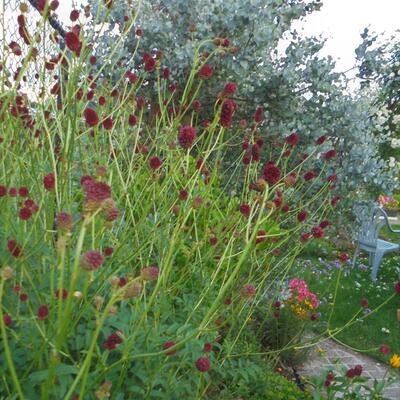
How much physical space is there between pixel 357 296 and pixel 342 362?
2.08 m

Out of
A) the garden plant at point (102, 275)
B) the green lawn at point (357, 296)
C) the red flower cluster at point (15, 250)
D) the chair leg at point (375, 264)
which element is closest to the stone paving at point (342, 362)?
the green lawn at point (357, 296)

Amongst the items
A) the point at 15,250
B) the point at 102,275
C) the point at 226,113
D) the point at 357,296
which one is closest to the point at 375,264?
the point at 357,296

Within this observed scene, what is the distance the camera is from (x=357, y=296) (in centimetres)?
648

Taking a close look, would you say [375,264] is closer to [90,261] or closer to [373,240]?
[373,240]

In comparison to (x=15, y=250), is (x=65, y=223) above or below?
above

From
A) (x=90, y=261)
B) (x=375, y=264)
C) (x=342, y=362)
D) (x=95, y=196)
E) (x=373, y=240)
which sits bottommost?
(x=342, y=362)

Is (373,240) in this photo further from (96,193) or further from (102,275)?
(96,193)

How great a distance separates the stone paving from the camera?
4.13 meters

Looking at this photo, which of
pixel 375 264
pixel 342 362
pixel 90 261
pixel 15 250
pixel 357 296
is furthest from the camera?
pixel 375 264

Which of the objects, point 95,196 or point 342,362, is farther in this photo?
point 342,362

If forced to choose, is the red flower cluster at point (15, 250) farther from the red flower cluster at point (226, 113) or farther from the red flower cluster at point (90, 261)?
the red flower cluster at point (226, 113)

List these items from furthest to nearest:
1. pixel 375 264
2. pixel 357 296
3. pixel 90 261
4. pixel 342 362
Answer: pixel 375 264 < pixel 357 296 < pixel 342 362 < pixel 90 261

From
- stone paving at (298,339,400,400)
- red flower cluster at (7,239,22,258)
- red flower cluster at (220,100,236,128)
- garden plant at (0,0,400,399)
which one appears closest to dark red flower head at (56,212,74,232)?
garden plant at (0,0,400,399)

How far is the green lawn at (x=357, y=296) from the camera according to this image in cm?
512
